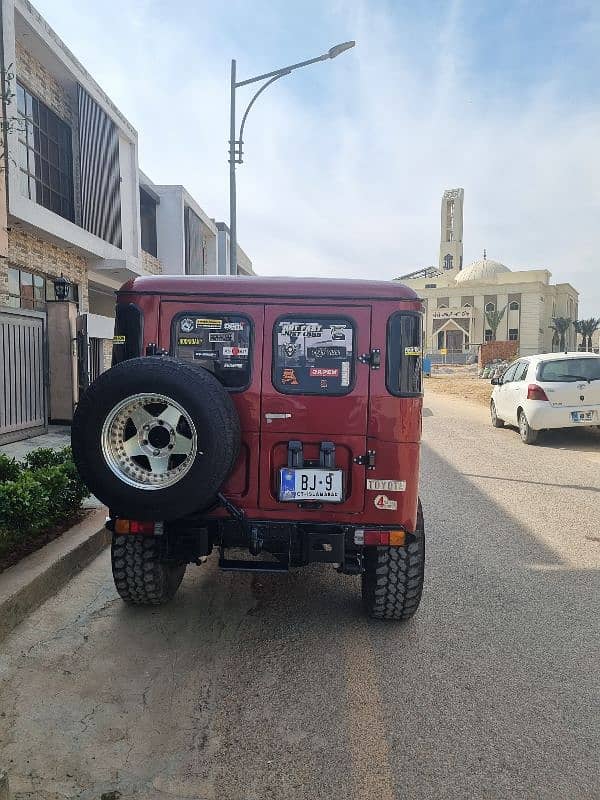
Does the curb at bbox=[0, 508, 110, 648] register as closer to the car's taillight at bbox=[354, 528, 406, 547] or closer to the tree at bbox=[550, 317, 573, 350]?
the car's taillight at bbox=[354, 528, 406, 547]

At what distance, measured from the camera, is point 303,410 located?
3422 millimetres

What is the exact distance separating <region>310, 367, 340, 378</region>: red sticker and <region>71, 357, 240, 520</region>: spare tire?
0.55 m

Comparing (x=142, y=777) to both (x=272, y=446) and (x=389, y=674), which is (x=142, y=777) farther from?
(x=272, y=446)

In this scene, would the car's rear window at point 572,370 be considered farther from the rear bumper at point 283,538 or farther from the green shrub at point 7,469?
the green shrub at point 7,469

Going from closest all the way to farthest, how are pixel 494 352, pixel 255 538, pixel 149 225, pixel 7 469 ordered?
pixel 255 538 < pixel 7 469 < pixel 149 225 < pixel 494 352

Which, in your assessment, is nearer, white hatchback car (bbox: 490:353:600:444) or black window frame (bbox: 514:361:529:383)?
white hatchback car (bbox: 490:353:600:444)

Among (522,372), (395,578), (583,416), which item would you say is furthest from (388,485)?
(522,372)

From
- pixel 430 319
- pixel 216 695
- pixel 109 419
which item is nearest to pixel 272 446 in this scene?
pixel 109 419

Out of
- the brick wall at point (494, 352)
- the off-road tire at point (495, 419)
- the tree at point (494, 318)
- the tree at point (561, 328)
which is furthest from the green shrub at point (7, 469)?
the tree at point (561, 328)

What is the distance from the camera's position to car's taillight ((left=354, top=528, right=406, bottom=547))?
3.36 m

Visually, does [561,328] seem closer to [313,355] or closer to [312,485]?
[313,355]

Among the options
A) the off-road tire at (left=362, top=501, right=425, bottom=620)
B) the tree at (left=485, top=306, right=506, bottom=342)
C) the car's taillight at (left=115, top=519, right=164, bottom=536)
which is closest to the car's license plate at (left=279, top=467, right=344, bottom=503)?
the off-road tire at (left=362, top=501, right=425, bottom=620)

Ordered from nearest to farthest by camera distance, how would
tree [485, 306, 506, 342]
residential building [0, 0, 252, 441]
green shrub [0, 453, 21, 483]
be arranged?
green shrub [0, 453, 21, 483], residential building [0, 0, 252, 441], tree [485, 306, 506, 342]

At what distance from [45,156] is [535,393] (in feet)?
37.1
